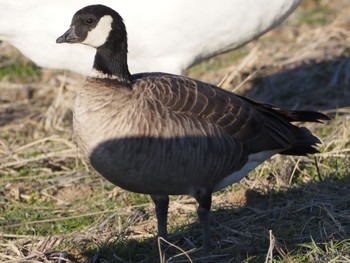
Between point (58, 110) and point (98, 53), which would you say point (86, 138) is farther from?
point (58, 110)

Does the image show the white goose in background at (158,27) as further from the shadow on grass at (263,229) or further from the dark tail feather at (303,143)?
the dark tail feather at (303,143)

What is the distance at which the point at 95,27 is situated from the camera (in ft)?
15.6

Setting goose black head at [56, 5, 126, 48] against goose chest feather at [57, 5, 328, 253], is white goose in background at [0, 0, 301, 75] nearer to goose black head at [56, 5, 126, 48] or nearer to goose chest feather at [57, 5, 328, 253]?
goose chest feather at [57, 5, 328, 253]

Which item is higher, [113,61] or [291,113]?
[113,61]

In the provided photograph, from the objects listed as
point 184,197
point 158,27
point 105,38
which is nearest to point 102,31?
point 105,38

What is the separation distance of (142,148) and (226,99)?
29.2 inches

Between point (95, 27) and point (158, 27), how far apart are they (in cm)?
176

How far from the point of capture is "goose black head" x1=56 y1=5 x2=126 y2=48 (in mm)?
4762

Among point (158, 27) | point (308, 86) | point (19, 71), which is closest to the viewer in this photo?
point (158, 27)

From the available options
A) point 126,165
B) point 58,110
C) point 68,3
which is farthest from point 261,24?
point 126,165

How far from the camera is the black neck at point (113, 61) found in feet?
15.5

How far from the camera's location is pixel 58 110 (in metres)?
7.82

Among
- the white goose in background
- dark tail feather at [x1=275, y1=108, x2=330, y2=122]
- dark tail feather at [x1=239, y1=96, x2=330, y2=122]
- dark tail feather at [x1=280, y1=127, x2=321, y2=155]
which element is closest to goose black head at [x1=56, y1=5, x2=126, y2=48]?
dark tail feather at [x1=239, y1=96, x2=330, y2=122]

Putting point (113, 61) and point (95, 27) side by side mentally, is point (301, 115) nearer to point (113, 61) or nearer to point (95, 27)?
point (113, 61)
